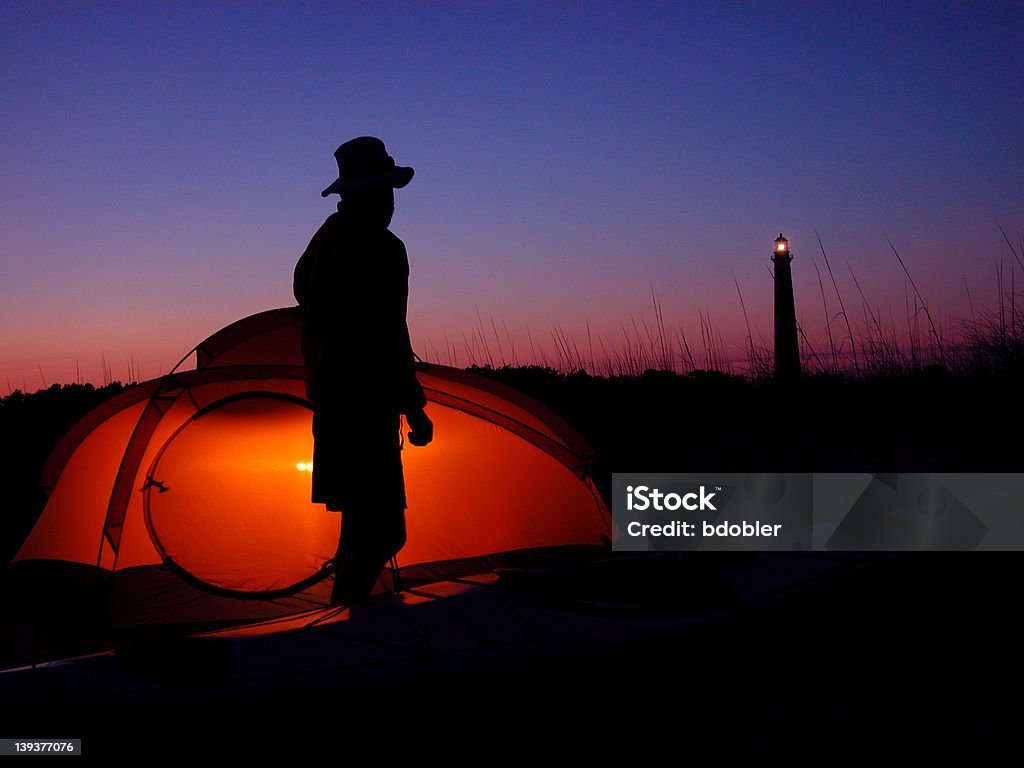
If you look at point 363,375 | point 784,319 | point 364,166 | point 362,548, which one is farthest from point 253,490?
point 784,319

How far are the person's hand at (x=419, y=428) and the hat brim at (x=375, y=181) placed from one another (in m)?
0.90

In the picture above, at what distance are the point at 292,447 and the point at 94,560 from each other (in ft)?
4.00

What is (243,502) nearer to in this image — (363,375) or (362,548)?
(362,548)

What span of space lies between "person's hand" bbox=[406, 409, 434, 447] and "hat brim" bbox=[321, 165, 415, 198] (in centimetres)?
90

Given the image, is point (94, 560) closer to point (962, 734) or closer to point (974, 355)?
Result: point (962, 734)

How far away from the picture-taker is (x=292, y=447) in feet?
16.4

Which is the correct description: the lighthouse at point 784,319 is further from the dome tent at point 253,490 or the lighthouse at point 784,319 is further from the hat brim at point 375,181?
the hat brim at point 375,181

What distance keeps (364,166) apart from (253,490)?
7.25 feet

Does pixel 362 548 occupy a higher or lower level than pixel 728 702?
higher

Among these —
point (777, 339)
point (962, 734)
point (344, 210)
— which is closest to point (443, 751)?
point (962, 734)

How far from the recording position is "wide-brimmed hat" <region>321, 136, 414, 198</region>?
3.43m

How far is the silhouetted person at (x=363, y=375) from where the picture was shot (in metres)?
3.40

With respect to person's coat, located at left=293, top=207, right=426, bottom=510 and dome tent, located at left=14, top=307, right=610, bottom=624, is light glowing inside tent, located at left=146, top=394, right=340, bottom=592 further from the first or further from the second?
person's coat, located at left=293, top=207, right=426, bottom=510

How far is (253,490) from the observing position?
4.90 m
